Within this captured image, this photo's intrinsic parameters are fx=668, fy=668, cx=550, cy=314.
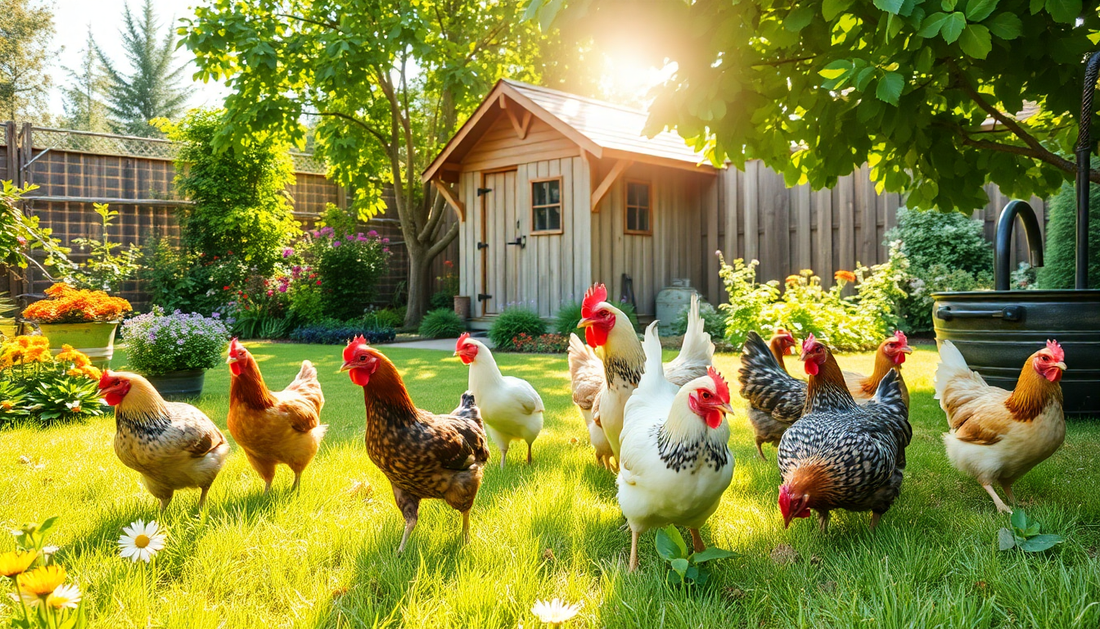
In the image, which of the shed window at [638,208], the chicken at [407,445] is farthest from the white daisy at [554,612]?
the shed window at [638,208]

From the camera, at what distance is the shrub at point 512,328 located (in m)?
11.6

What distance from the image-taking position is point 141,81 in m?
36.0

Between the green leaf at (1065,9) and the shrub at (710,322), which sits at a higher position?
the green leaf at (1065,9)

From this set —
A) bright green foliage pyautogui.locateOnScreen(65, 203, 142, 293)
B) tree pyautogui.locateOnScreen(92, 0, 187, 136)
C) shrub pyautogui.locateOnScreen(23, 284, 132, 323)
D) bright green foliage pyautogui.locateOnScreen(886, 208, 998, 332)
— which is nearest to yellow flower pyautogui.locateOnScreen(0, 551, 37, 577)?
shrub pyautogui.locateOnScreen(23, 284, 132, 323)

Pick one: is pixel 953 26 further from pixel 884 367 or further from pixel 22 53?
pixel 22 53

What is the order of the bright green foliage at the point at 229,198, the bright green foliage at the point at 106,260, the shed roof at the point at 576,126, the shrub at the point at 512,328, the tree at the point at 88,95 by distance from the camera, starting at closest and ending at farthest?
the shed roof at the point at 576,126 < the shrub at the point at 512,328 < the bright green foliage at the point at 106,260 < the bright green foliage at the point at 229,198 < the tree at the point at 88,95

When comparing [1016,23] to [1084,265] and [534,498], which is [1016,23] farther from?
Answer: [534,498]

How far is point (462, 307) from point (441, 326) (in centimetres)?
83

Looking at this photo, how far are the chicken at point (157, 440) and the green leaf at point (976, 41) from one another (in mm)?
3582

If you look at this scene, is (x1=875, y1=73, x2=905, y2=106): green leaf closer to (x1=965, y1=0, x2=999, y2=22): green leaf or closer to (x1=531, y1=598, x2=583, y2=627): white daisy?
(x1=965, y1=0, x2=999, y2=22): green leaf

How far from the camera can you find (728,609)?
2176 millimetres

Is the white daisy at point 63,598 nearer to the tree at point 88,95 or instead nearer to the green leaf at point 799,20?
the green leaf at point 799,20

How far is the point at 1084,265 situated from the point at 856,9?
2.29m

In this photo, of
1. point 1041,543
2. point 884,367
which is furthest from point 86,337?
point 1041,543
